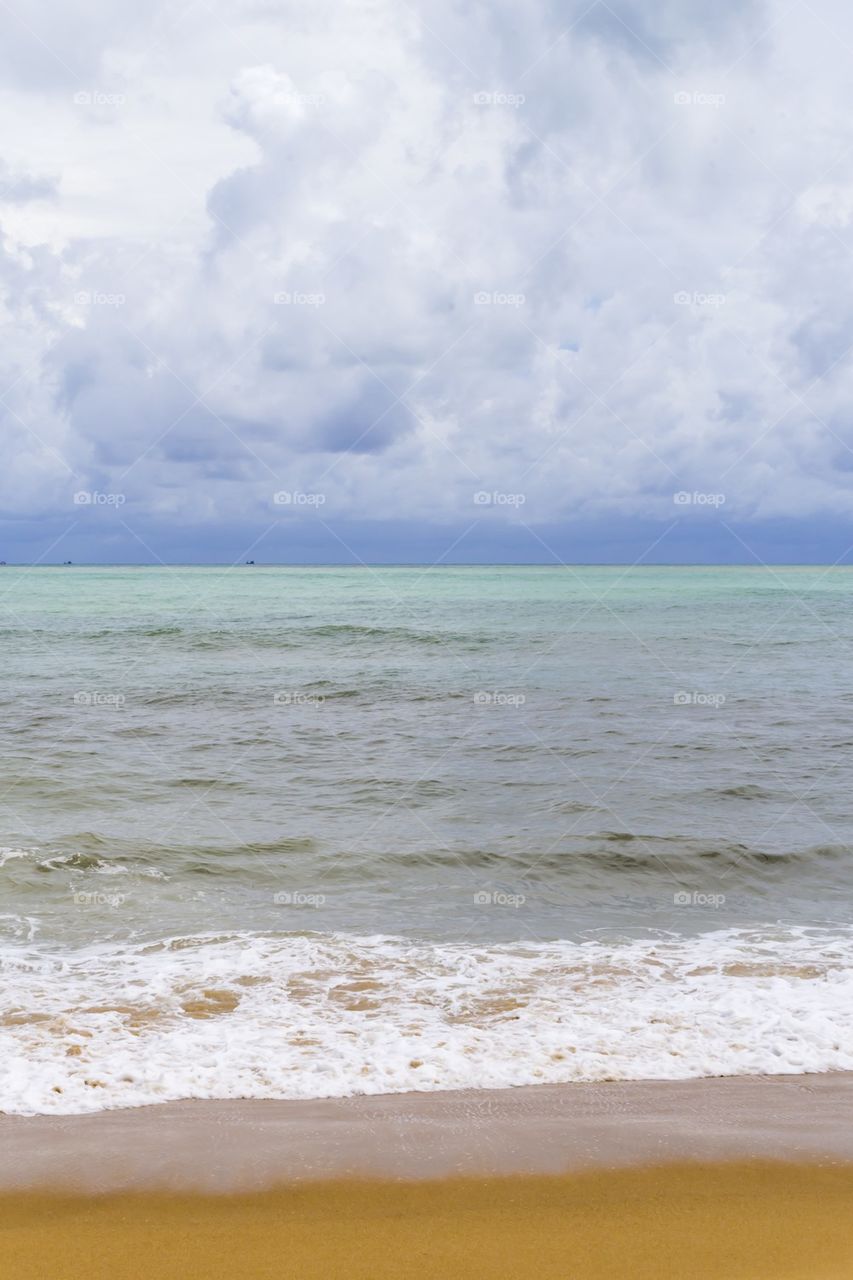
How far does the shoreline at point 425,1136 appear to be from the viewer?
496 cm

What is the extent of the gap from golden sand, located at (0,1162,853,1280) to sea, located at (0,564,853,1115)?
116cm

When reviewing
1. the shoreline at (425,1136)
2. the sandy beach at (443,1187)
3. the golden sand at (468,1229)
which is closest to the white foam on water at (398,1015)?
the shoreline at (425,1136)

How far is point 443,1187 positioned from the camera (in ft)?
15.9

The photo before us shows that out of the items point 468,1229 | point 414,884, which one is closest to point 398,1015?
point 468,1229

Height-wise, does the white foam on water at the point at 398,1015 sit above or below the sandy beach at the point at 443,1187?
below

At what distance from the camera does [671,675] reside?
28.6 m

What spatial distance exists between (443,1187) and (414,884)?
599 cm

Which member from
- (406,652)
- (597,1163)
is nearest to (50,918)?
(597,1163)

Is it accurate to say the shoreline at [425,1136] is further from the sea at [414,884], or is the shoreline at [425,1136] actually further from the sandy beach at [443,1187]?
the sea at [414,884]

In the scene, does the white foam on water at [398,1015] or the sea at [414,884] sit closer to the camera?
the white foam on water at [398,1015]

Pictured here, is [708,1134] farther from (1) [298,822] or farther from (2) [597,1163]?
(1) [298,822]

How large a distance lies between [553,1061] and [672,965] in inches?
92.5

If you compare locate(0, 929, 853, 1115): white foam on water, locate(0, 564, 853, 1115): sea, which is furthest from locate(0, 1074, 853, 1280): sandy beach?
locate(0, 564, 853, 1115): sea

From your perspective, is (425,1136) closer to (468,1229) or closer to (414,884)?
(468,1229)
